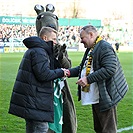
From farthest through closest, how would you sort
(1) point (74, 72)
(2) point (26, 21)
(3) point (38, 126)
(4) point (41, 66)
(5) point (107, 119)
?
(2) point (26, 21) → (1) point (74, 72) → (5) point (107, 119) → (3) point (38, 126) → (4) point (41, 66)

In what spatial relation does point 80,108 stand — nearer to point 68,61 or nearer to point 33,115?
point 68,61

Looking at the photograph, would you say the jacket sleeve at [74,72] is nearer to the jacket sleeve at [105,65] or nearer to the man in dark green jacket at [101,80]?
the man in dark green jacket at [101,80]

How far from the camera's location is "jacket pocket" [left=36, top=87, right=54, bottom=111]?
12.9 feet

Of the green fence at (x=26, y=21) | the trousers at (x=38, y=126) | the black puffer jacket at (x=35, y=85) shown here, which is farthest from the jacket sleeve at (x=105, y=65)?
the green fence at (x=26, y=21)

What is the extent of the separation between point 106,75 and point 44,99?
2.34 ft

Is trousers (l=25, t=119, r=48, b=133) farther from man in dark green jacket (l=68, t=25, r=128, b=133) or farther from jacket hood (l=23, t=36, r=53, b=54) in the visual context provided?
jacket hood (l=23, t=36, r=53, b=54)

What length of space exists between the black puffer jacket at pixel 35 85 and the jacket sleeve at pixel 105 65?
1.20ft

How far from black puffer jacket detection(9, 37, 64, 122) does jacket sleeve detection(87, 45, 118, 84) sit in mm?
367

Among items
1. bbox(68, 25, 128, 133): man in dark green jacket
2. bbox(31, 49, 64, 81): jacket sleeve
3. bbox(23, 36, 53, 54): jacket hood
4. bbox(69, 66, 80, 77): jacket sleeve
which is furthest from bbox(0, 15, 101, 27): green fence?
bbox(31, 49, 64, 81): jacket sleeve

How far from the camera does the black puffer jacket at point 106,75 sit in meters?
4.07

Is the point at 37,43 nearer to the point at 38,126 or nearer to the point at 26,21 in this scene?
the point at 38,126

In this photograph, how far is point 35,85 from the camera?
3.94 m

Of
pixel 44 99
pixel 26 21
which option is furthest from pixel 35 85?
pixel 26 21

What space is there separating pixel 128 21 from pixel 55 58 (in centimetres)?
5956
